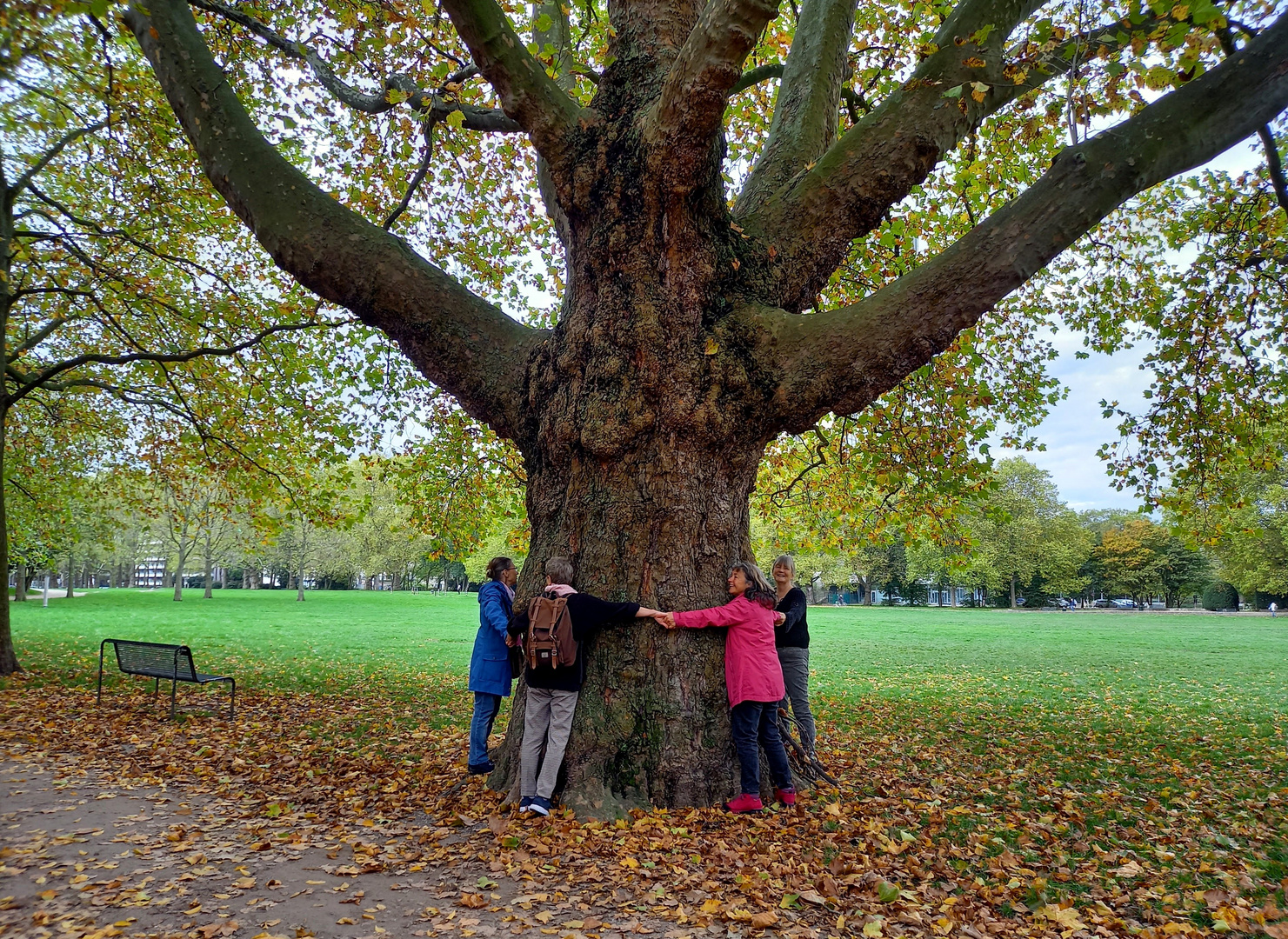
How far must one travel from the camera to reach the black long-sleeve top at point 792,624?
6.41 meters

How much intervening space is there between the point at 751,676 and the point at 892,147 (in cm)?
440

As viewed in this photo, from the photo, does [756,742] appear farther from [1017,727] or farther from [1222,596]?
[1222,596]

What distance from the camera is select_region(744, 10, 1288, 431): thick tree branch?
5031 millimetres

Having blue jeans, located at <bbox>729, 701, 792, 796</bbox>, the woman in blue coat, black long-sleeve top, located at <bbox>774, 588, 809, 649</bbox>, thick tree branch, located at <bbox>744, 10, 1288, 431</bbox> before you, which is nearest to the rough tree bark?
thick tree branch, located at <bbox>744, 10, 1288, 431</bbox>

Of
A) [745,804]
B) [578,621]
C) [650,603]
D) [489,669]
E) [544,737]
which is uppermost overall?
[650,603]

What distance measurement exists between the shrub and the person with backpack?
74626mm

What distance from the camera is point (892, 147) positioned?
5.86 m

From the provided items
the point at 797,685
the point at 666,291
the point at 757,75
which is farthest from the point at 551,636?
the point at 757,75

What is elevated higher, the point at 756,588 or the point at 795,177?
the point at 795,177

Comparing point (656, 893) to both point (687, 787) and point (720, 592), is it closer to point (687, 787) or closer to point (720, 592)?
point (687, 787)

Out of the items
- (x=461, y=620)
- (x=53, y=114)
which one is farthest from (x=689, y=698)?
(x=461, y=620)

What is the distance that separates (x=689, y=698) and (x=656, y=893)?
5.17 feet

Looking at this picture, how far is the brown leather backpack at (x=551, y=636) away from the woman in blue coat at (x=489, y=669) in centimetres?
90

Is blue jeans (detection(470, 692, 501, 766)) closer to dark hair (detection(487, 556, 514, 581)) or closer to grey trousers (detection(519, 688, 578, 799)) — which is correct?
grey trousers (detection(519, 688, 578, 799))
